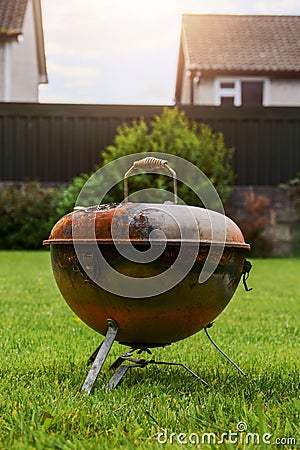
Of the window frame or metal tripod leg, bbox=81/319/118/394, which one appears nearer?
metal tripod leg, bbox=81/319/118/394

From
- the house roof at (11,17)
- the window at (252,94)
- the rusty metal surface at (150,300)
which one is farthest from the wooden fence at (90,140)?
the rusty metal surface at (150,300)

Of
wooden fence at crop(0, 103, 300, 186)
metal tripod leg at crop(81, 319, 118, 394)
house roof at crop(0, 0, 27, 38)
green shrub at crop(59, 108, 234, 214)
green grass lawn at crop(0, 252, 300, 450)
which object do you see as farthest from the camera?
house roof at crop(0, 0, 27, 38)

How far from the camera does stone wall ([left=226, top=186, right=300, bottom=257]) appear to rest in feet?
41.4

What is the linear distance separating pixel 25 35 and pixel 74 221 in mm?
19355

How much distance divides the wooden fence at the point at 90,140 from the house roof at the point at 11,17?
511cm

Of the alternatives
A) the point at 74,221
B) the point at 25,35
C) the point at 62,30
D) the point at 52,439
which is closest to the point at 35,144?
the point at 62,30

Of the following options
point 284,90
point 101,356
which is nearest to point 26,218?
point 101,356

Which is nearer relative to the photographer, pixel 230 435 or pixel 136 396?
pixel 230 435

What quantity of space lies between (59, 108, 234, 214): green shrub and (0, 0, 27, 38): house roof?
704 centimetres

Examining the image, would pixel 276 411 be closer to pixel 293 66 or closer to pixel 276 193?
pixel 276 193

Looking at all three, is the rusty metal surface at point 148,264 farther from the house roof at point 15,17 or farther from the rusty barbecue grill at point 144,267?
the house roof at point 15,17

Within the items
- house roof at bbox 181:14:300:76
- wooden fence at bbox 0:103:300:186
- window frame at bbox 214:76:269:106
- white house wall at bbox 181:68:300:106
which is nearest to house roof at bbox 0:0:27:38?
house roof at bbox 181:14:300:76

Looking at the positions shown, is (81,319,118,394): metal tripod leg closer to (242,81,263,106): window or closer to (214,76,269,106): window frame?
(214,76,269,106): window frame

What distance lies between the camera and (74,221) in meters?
2.83
